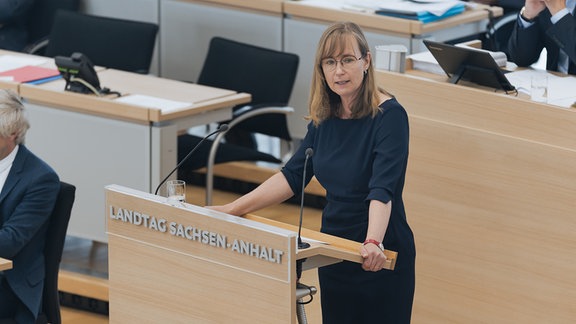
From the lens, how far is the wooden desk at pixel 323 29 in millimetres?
6527

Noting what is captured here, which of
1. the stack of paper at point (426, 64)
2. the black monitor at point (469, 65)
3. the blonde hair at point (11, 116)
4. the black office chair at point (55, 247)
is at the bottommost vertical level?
the black office chair at point (55, 247)

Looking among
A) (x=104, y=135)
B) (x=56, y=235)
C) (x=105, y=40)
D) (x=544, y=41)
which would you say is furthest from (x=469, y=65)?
(x=105, y=40)

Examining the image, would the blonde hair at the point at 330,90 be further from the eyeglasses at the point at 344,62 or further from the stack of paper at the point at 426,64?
the stack of paper at the point at 426,64

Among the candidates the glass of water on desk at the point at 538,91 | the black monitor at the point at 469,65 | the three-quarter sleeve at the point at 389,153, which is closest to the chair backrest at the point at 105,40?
the black monitor at the point at 469,65

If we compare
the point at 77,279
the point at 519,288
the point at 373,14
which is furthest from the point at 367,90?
the point at 373,14

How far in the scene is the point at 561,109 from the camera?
4125 millimetres

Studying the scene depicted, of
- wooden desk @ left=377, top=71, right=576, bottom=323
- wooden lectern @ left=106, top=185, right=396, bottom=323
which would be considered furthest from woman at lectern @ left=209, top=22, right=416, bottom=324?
wooden desk @ left=377, top=71, right=576, bottom=323

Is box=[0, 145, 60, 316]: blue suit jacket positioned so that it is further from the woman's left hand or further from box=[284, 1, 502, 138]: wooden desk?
box=[284, 1, 502, 138]: wooden desk

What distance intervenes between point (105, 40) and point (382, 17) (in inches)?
64.4

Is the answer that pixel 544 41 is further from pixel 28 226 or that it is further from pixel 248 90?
pixel 248 90

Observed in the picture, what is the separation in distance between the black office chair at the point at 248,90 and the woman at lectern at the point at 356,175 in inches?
83.6

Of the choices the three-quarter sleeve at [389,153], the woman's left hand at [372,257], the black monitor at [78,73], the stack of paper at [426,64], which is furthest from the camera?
the black monitor at [78,73]

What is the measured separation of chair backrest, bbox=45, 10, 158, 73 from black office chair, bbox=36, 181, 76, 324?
8.17ft

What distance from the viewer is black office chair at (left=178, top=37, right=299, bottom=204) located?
6.20 meters
